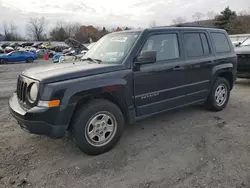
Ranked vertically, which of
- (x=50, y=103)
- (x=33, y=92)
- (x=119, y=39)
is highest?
(x=119, y=39)

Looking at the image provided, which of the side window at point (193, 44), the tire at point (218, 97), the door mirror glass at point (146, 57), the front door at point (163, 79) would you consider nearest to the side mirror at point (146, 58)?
the door mirror glass at point (146, 57)

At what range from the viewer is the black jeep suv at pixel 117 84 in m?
2.96

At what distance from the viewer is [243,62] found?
25.1 ft

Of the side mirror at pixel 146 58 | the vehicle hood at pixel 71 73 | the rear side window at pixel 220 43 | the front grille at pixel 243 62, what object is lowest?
the front grille at pixel 243 62

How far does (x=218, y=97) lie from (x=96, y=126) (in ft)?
10.5

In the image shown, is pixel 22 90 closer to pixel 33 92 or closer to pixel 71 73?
pixel 33 92

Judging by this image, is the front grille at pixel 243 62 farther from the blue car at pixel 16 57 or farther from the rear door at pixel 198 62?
the blue car at pixel 16 57

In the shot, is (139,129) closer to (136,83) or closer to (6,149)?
(136,83)

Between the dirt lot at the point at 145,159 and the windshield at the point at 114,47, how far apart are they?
4.67 ft

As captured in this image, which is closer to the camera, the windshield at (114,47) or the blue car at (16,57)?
the windshield at (114,47)

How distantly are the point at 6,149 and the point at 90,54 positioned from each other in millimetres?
2179

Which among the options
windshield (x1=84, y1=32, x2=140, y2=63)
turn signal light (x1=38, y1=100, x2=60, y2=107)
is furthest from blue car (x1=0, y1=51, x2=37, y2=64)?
turn signal light (x1=38, y1=100, x2=60, y2=107)

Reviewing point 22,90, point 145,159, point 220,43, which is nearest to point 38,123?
point 22,90

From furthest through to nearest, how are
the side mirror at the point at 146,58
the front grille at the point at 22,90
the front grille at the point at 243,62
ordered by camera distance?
1. the front grille at the point at 243,62
2. the side mirror at the point at 146,58
3. the front grille at the point at 22,90
